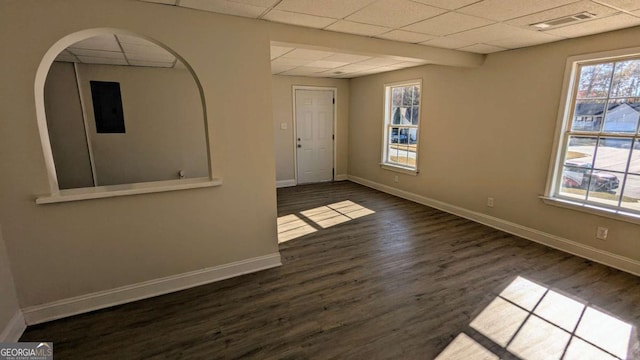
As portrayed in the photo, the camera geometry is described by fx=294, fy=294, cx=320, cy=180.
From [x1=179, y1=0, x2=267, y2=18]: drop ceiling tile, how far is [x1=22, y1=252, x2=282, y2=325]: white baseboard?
88.5 inches

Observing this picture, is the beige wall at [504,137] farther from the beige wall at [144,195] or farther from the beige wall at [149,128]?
the beige wall at [149,128]

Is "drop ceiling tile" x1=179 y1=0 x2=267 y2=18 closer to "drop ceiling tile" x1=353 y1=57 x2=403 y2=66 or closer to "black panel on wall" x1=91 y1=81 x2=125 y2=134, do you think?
"drop ceiling tile" x1=353 y1=57 x2=403 y2=66

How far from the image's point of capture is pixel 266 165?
9.46 feet

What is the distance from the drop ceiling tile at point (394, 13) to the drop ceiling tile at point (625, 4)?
1142mm

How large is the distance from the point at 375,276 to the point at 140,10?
9.78 feet

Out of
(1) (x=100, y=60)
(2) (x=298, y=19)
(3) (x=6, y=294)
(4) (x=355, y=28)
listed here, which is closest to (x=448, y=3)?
(4) (x=355, y=28)

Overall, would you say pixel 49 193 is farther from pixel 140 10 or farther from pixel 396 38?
pixel 396 38

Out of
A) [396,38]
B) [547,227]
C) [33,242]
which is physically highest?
[396,38]

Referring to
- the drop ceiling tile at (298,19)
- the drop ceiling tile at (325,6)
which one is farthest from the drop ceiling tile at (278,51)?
the drop ceiling tile at (325,6)

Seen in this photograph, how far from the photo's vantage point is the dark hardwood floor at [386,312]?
78.4 inches

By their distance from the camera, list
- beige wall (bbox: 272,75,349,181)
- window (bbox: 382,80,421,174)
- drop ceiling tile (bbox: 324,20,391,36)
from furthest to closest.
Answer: beige wall (bbox: 272,75,349,181) < window (bbox: 382,80,421,174) < drop ceiling tile (bbox: 324,20,391,36)

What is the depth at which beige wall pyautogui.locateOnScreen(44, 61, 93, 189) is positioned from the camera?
414 cm

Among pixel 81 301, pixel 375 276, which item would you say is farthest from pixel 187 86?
pixel 375 276

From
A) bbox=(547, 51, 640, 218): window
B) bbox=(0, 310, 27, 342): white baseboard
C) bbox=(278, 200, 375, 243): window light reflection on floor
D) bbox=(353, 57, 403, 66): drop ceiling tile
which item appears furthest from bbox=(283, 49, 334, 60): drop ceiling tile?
bbox=(0, 310, 27, 342): white baseboard
